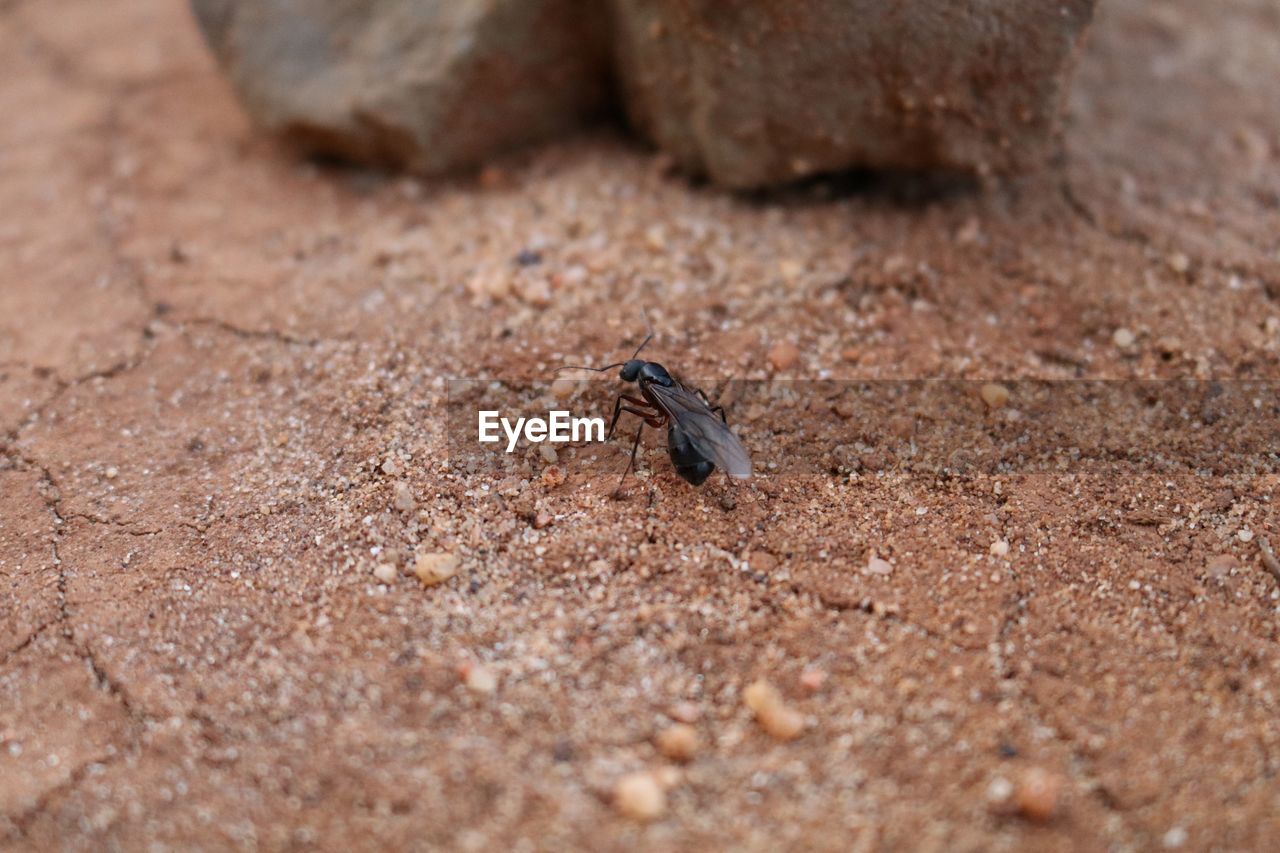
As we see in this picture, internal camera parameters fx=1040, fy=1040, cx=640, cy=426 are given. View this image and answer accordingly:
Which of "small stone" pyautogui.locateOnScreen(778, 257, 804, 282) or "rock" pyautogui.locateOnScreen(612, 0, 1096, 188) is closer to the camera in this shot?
"rock" pyautogui.locateOnScreen(612, 0, 1096, 188)

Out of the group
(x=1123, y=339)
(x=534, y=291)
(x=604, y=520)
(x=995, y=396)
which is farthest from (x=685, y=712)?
(x=1123, y=339)

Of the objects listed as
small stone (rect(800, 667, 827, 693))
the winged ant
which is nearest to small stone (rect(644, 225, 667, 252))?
the winged ant

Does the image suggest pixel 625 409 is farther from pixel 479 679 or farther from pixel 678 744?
pixel 678 744

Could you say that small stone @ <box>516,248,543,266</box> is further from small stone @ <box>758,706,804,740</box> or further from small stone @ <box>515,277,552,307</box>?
small stone @ <box>758,706,804,740</box>

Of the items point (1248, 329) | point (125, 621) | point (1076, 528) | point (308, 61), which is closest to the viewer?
point (125, 621)

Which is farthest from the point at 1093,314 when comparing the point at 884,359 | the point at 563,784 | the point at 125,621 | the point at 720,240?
the point at 125,621

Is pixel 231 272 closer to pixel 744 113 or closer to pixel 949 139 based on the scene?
pixel 744 113
